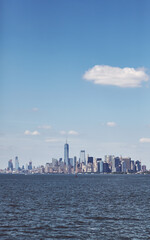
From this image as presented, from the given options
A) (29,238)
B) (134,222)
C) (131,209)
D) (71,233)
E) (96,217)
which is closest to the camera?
(29,238)

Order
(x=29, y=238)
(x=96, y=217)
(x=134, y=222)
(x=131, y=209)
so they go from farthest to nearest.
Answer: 1. (x=131, y=209)
2. (x=96, y=217)
3. (x=134, y=222)
4. (x=29, y=238)

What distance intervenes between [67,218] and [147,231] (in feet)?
49.9

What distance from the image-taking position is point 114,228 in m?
50.1

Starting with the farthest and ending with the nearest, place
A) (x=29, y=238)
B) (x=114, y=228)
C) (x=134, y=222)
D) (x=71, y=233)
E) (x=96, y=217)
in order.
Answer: (x=96, y=217) → (x=134, y=222) → (x=114, y=228) → (x=71, y=233) → (x=29, y=238)

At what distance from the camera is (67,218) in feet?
192

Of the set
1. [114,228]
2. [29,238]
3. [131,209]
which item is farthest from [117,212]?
[29,238]

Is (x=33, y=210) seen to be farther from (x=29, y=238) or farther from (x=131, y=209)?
(x=29, y=238)

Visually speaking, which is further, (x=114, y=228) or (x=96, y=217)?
(x=96, y=217)

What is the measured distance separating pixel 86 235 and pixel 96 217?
1413cm

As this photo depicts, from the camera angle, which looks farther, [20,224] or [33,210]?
[33,210]

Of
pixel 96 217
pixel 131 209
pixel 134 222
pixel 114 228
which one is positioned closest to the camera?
pixel 114 228

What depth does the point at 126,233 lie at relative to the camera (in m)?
46.8

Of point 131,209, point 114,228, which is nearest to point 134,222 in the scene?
point 114,228

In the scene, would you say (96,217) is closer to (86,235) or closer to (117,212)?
(117,212)
